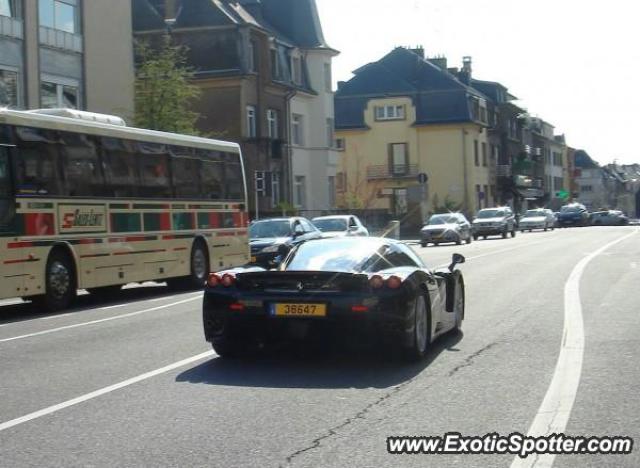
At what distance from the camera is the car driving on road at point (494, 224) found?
2144 inches

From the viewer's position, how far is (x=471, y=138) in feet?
267

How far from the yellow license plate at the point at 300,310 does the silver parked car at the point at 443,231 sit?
36.8 m

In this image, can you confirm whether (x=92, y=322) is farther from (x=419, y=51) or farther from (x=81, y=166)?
(x=419, y=51)

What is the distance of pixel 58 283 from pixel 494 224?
129ft

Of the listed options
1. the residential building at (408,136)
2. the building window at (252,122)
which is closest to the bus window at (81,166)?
the building window at (252,122)

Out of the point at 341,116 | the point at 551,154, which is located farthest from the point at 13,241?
the point at 551,154

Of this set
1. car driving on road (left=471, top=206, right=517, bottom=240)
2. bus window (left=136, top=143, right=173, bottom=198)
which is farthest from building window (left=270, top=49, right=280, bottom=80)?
bus window (left=136, top=143, right=173, bottom=198)

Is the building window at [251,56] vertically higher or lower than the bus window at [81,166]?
higher

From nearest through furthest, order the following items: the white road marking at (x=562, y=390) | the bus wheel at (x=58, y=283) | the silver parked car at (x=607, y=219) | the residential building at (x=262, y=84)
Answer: the white road marking at (x=562, y=390)
the bus wheel at (x=58, y=283)
the residential building at (x=262, y=84)
the silver parked car at (x=607, y=219)

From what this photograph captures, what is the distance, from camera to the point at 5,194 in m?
16.3

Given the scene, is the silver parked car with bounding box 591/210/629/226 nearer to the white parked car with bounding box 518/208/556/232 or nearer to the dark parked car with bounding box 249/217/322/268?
the white parked car with bounding box 518/208/556/232

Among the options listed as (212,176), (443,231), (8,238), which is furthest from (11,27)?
(443,231)

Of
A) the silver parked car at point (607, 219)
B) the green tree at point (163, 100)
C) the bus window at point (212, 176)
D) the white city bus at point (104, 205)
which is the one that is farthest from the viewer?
the silver parked car at point (607, 219)

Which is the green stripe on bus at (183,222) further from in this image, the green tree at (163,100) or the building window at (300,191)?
the building window at (300,191)
